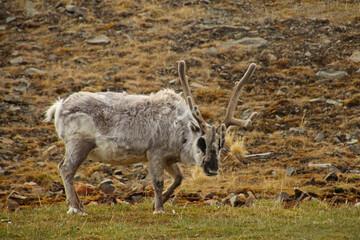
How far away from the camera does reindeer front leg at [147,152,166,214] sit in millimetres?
8383

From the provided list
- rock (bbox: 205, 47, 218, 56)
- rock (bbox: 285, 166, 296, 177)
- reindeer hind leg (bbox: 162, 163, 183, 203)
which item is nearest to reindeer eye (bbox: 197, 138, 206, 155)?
reindeer hind leg (bbox: 162, 163, 183, 203)

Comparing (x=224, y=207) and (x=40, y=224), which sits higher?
(x=40, y=224)

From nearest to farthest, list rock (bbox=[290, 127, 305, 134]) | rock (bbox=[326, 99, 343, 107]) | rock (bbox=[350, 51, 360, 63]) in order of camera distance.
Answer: rock (bbox=[290, 127, 305, 134]) < rock (bbox=[326, 99, 343, 107]) < rock (bbox=[350, 51, 360, 63])

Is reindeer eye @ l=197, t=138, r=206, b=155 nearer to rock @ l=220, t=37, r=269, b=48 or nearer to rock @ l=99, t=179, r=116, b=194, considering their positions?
rock @ l=99, t=179, r=116, b=194

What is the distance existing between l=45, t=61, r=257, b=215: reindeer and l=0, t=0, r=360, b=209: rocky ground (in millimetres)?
1591

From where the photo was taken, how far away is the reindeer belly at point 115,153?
8477 millimetres

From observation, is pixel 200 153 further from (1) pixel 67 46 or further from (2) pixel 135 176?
(1) pixel 67 46

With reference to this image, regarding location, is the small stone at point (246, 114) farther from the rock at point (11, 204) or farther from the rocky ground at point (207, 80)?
the rock at point (11, 204)

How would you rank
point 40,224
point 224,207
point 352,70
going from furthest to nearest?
point 352,70, point 224,207, point 40,224

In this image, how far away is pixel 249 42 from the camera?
2164 cm

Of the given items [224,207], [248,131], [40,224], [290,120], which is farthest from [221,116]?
[40,224]

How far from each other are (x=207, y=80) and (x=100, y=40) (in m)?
7.02

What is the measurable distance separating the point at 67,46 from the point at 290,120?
12494 millimetres

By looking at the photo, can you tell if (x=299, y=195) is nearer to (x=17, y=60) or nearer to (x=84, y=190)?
(x=84, y=190)
